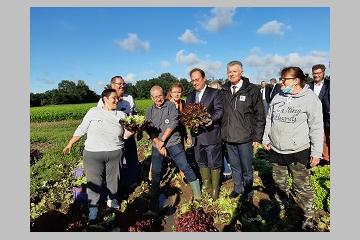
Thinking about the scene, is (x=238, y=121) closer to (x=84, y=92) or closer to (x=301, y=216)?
(x=301, y=216)

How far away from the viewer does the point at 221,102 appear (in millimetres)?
5848

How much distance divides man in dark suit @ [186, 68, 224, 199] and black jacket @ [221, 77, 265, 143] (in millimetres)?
253

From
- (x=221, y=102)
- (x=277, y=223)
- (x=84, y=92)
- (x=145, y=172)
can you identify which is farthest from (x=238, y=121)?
(x=84, y=92)

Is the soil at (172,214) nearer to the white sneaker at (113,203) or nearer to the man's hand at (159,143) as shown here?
the white sneaker at (113,203)

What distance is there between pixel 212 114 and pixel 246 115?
0.60 meters

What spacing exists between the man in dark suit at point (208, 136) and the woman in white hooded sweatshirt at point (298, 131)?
1.13 meters

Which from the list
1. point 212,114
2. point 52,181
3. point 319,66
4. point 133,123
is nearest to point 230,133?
point 212,114

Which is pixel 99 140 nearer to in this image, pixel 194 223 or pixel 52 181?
pixel 194 223

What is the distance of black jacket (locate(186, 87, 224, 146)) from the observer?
580cm

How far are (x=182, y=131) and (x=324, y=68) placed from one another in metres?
3.32

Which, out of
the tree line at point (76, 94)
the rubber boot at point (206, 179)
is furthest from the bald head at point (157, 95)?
the tree line at point (76, 94)

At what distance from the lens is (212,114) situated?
19.2 feet

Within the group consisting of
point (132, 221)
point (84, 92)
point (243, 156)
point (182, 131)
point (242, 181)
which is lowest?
point (132, 221)

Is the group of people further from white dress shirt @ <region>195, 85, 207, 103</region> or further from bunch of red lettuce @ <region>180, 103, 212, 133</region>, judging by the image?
bunch of red lettuce @ <region>180, 103, 212, 133</region>
